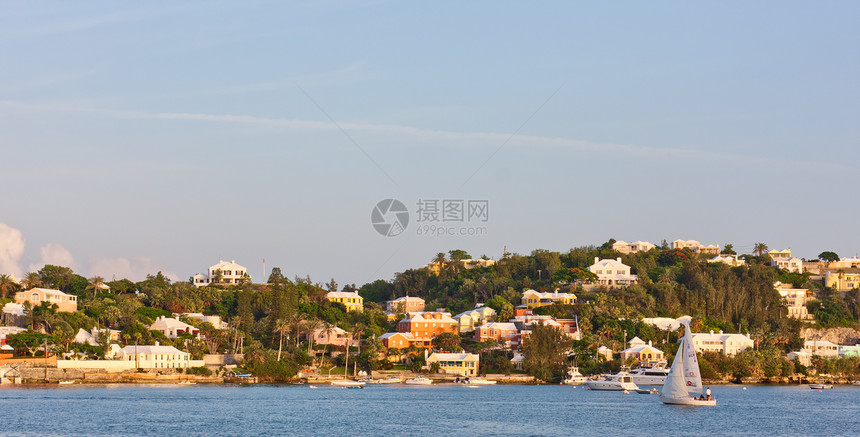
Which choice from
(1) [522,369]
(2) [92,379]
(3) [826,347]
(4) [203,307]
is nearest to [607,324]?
(1) [522,369]

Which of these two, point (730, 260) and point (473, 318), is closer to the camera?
point (473, 318)

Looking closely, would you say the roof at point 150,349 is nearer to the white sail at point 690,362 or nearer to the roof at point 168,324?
the roof at point 168,324

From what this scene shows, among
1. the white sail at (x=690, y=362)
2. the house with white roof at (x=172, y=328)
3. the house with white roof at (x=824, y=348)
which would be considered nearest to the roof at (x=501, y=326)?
the house with white roof at (x=172, y=328)

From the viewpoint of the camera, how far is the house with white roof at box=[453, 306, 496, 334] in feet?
432

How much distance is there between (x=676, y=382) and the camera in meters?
76.4

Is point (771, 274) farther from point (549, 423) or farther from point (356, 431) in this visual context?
point (356, 431)

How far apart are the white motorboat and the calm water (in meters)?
5.06

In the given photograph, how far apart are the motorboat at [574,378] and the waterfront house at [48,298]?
2255 inches

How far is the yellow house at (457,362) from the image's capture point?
113 metres

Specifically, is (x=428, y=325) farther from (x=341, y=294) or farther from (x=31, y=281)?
(x=31, y=281)

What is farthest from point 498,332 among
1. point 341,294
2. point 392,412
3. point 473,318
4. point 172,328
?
point 392,412

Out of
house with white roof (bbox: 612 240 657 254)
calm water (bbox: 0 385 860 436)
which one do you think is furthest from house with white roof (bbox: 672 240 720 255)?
calm water (bbox: 0 385 860 436)

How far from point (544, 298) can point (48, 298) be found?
66415 mm

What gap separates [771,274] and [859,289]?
15.5m
